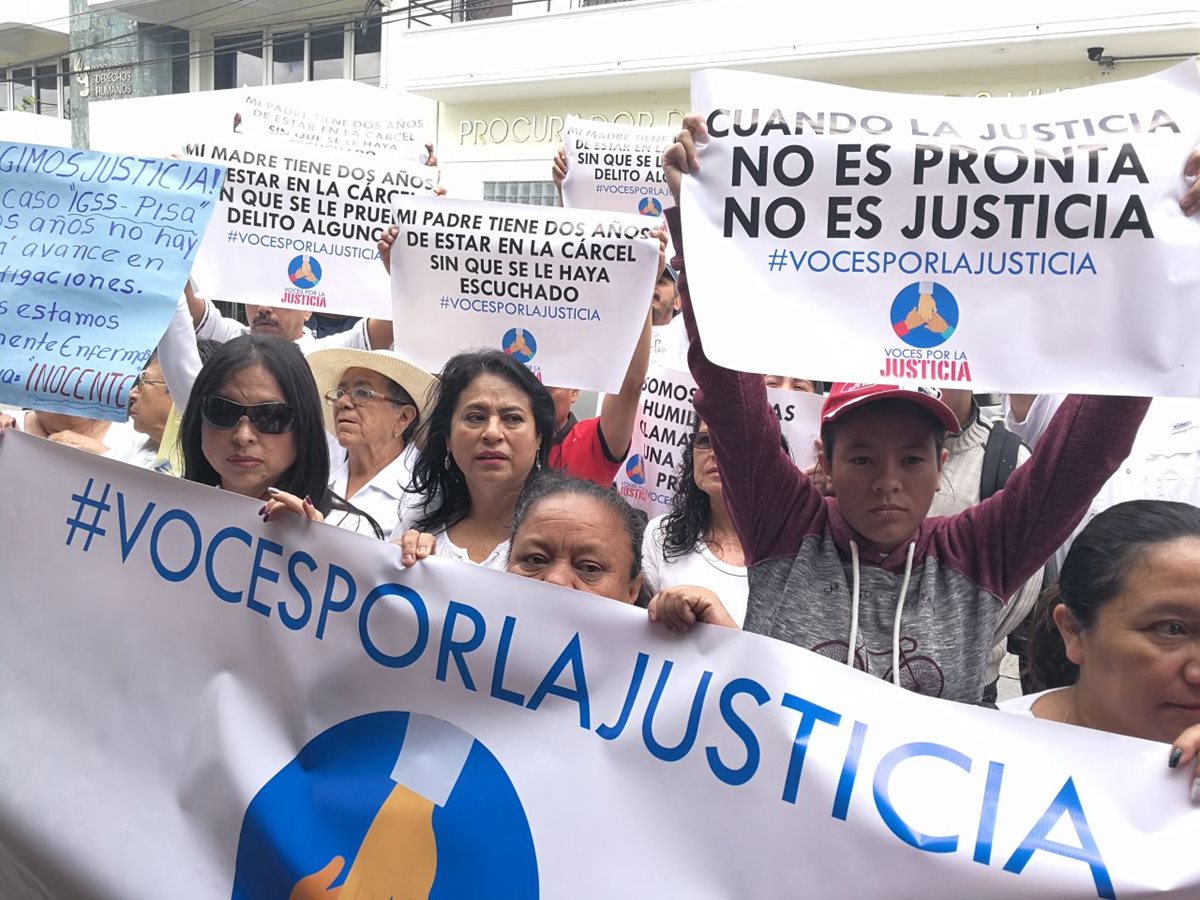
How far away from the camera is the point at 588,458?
3.71 m

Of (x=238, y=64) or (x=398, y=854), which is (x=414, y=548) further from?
(x=238, y=64)

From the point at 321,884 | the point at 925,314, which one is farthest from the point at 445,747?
the point at 925,314

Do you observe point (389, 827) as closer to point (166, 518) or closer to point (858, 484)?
point (166, 518)

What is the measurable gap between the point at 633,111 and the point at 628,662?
12530 mm

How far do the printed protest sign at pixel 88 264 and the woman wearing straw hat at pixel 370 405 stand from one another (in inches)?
45.1

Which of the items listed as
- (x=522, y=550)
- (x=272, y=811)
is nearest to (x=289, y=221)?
(x=522, y=550)

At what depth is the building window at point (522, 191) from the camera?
14.5m

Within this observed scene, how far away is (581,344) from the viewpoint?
3.67 m

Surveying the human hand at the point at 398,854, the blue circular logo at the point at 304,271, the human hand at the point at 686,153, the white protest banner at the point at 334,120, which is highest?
the white protest banner at the point at 334,120

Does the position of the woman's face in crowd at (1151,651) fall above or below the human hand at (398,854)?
above

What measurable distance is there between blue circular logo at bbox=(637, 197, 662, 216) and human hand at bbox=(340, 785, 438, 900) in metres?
3.70

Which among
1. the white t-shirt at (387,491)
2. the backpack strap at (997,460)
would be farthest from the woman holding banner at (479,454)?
the backpack strap at (997,460)

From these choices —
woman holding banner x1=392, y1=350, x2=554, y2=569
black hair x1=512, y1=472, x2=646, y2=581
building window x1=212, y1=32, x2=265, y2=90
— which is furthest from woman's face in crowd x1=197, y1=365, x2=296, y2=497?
building window x1=212, y1=32, x2=265, y2=90

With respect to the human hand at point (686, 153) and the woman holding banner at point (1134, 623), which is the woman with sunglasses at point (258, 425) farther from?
the woman holding banner at point (1134, 623)
